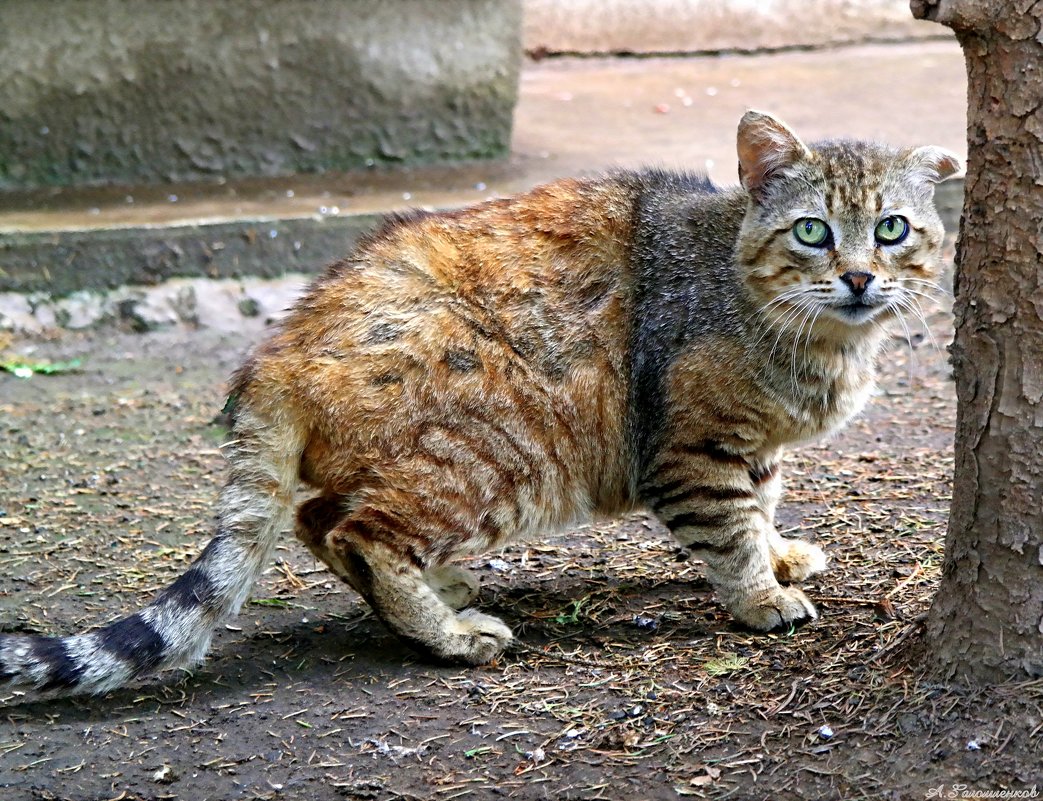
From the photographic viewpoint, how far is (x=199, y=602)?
13.4 ft

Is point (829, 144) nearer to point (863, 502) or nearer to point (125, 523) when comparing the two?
point (863, 502)

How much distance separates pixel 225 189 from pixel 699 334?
16.3ft

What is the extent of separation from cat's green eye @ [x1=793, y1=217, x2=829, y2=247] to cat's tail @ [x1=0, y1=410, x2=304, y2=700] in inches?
75.2

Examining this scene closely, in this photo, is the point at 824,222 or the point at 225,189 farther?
the point at 225,189

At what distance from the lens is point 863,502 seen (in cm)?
539

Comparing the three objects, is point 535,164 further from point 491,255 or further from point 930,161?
point 930,161

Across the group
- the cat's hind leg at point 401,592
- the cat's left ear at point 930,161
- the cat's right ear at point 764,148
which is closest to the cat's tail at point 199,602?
the cat's hind leg at point 401,592

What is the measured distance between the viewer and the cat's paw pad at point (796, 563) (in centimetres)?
467

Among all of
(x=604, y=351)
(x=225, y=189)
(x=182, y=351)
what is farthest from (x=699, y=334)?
(x=225, y=189)

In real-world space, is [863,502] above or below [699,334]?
below

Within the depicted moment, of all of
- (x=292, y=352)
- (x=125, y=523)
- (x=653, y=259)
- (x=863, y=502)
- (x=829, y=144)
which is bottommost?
(x=125, y=523)

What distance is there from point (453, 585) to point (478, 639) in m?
0.40

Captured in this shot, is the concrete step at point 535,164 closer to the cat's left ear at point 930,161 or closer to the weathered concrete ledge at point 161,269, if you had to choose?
the weathered concrete ledge at point 161,269

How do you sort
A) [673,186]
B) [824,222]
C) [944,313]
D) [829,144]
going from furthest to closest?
1. [944,313]
2. [673,186]
3. [829,144]
4. [824,222]
